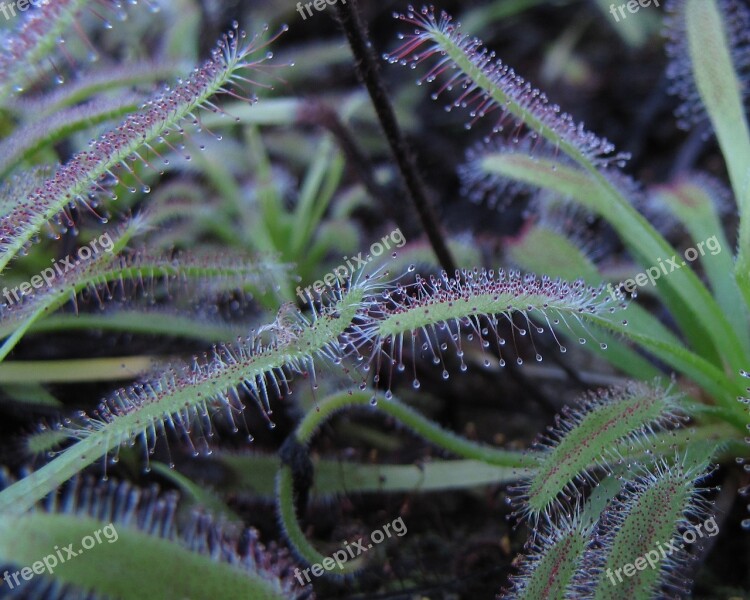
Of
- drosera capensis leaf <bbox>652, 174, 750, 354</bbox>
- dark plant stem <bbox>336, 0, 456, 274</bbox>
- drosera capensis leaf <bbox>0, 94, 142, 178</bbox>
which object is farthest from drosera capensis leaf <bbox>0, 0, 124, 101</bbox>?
drosera capensis leaf <bbox>652, 174, 750, 354</bbox>

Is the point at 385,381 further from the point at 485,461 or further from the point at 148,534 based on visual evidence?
the point at 148,534

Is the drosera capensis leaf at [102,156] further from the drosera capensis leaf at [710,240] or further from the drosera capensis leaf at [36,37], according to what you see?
the drosera capensis leaf at [710,240]

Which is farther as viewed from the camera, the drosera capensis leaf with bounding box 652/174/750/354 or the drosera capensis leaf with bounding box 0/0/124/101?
the drosera capensis leaf with bounding box 652/174/750/354

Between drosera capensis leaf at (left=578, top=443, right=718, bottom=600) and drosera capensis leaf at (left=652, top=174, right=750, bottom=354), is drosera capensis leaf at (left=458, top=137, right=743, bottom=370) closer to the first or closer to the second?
drosera capensis leaf at (left=652, top=174, right=750, bottom=354)

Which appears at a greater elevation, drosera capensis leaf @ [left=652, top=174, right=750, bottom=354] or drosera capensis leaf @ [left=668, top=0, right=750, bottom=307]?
drosera capensis leaf @ [left=668, top=0, right=750, bottom=307]

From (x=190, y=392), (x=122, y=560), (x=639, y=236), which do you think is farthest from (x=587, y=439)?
(x=122, y=560)

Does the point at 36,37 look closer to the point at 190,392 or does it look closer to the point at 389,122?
the point at 389,122

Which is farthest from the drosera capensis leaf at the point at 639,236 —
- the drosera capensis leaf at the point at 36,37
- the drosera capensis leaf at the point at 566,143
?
the drosera capensis leaf at the point at 36,37
